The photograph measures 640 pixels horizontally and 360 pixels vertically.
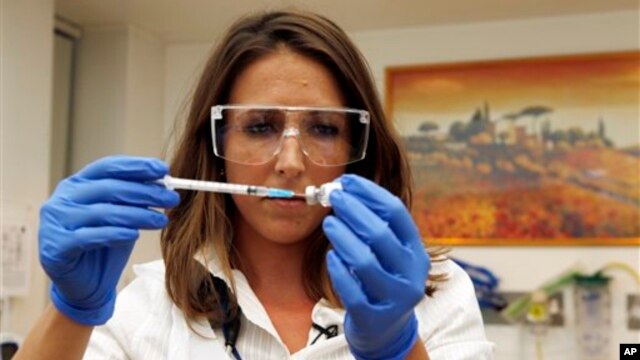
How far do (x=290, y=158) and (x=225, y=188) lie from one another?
10 centimetres

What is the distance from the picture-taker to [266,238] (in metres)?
1.16

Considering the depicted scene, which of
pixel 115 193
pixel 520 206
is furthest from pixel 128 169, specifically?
pixel 520 206

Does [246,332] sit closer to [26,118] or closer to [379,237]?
[379,237]

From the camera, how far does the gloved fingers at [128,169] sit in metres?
0.95

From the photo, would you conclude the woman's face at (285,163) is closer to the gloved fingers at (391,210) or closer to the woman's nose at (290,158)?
the woman's nose at (290,158)

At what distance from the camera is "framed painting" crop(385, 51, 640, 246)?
319 cm

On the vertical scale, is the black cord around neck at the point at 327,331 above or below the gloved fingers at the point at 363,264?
below

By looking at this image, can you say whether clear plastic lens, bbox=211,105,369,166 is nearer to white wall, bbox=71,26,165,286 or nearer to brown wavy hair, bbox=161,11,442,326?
brown wavy hair, bbox=161,11,442,326

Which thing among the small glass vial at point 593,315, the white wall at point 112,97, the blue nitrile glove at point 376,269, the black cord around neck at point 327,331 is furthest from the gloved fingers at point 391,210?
the white wall at point 112,97

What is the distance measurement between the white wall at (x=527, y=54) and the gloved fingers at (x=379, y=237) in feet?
8.24

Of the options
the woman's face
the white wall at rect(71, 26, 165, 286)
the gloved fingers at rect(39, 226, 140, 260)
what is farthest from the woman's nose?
the white wall at rect(71, 26, 165, 286)

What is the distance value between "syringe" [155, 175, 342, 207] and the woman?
18 mm

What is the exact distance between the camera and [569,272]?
126 inches

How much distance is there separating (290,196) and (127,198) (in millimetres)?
220
